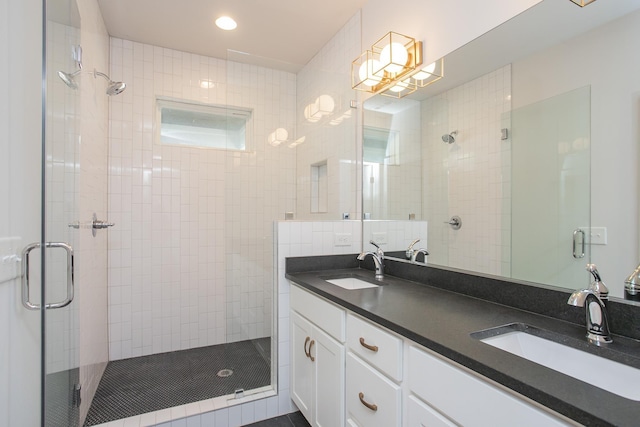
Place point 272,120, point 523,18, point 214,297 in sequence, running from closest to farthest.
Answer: point 523,18
point 272,120
point 214,297

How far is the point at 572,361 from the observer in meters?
0.88

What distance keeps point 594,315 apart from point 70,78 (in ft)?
6.82

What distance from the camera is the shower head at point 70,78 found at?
122cm

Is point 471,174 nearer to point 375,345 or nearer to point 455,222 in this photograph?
point 455,222

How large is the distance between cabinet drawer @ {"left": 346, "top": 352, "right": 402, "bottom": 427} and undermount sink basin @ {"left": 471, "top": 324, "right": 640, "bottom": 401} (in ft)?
1.18

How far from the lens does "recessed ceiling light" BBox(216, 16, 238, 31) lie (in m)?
2.37

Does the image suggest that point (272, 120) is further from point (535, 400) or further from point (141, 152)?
point (535, 400)

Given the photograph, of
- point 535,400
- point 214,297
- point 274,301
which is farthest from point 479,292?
point 214,297

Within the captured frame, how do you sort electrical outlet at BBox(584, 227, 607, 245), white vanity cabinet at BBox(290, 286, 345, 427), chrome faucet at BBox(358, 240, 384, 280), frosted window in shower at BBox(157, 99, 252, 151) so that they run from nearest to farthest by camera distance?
electrical outlet at BBox(584, 227, 607, 245)
white vanity cabinet at BBox(290, 286, 345, 427)
chrome faucet at BBox(358, 240, 384, 280)
frosted window in shower at BBox(157, 99, 252, 151)

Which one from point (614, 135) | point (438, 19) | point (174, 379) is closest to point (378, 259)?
point (614, 135)

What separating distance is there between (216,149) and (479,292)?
251 centimetres

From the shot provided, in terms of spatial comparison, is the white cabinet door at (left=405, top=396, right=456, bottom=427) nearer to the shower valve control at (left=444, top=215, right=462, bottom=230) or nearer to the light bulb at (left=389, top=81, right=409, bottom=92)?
the shower valve control at (left=444, top=215, right=462, bottom=230)

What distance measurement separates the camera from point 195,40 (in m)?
2.68

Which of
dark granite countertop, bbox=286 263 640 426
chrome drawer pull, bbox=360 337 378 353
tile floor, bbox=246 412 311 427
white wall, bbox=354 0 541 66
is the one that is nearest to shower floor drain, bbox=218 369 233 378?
tile floor, bbox=246 412 311 427
